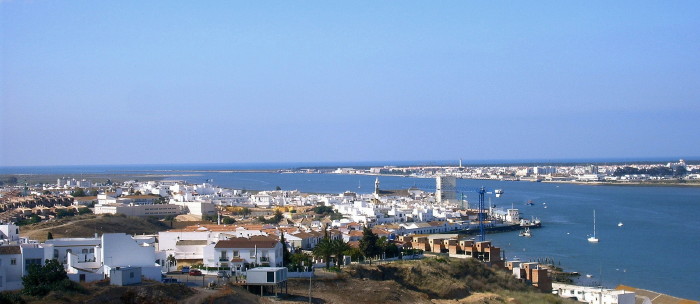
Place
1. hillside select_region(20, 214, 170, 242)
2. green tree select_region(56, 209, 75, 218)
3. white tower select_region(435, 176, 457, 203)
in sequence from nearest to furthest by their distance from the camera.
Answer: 1. hillside select_region(20, 214, 170, 242)
2. green tree select_region(56, 209, 75, 218)
3. white tower select_region(435, 176, 457, 203)

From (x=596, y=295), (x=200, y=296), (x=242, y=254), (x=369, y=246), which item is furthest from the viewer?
(x=369, y=246)

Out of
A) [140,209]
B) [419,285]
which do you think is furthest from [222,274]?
[140,209]

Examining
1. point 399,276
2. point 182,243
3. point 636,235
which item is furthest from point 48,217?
point 636,235

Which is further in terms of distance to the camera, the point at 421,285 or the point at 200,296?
the point at 421,285

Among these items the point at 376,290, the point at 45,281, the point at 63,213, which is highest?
the point at 45,281

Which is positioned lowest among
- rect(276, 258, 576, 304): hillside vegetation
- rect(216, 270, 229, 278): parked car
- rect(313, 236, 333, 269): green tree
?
rect(276, 258, 576, 304): hillside vegetation

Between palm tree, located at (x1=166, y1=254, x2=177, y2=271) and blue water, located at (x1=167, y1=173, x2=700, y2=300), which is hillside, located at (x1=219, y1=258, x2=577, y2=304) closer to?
palm tree, located at (x1=166, y1=254, x2=177, y2=271)

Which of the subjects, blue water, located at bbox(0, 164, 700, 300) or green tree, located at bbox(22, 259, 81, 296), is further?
blue water, located at bbox(0, 164, 700, 300)

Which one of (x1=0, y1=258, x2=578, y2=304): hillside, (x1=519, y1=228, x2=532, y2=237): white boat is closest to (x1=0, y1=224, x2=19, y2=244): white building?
(x1=0, y1=258, x2=578, y2=304): hillside

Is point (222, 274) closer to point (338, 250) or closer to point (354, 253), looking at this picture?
point (338, 250)
